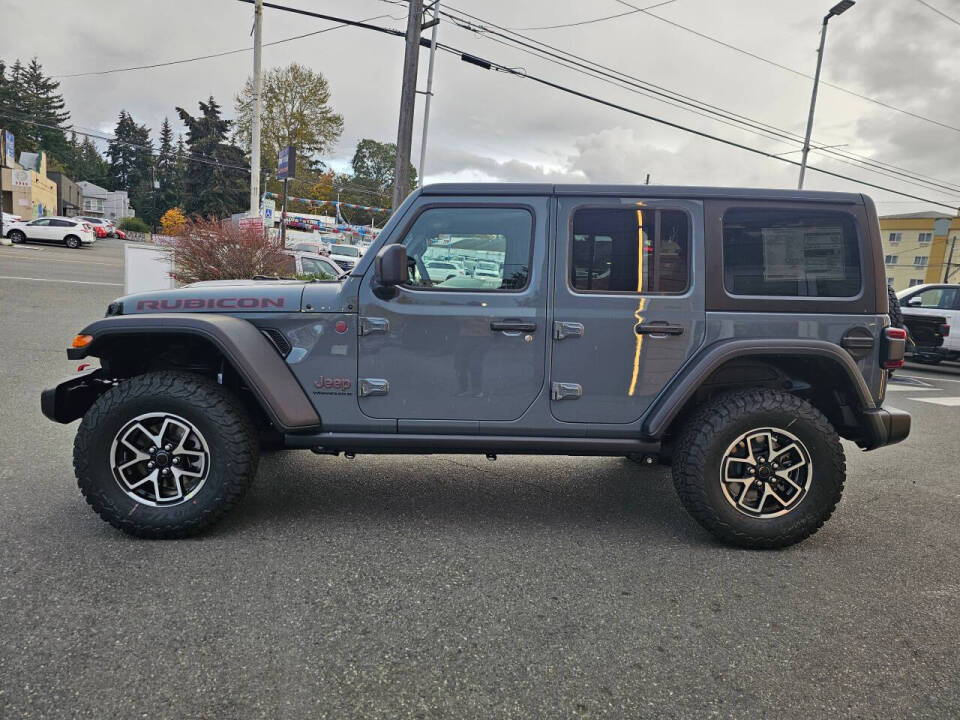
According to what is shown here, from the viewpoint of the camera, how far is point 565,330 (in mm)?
3420

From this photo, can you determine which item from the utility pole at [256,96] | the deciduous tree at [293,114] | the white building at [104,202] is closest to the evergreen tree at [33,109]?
the white building at [104,202]

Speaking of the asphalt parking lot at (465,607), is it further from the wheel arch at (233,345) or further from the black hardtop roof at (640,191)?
the black hardtop roof at (640,191)

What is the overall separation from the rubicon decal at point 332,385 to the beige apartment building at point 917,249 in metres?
67.4

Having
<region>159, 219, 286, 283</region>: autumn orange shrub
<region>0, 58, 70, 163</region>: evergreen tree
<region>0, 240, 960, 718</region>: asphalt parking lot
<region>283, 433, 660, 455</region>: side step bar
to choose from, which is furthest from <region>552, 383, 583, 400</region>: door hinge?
<region>0, 58, 70, 163</region>: evergreen tree

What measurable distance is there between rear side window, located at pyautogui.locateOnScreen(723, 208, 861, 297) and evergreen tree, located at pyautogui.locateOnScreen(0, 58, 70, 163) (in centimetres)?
9611

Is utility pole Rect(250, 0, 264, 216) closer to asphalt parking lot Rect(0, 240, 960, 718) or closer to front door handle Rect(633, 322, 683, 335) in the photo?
asphalt parking lot Rect(0, 240, 960, 718)

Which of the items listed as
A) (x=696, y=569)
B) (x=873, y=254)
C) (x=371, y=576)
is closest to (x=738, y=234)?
(x=873, y=254)

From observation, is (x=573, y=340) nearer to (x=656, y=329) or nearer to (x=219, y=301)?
(x=656, y=329)

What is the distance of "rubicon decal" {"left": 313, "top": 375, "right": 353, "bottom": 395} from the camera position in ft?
11.3

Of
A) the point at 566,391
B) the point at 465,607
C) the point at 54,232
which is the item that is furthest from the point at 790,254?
the point at 54,232

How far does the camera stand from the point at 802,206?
3.51 m

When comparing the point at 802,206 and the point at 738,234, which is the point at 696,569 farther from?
the point at 802,206

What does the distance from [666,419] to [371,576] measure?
1.69m

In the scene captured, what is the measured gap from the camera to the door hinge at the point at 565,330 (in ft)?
11.2
